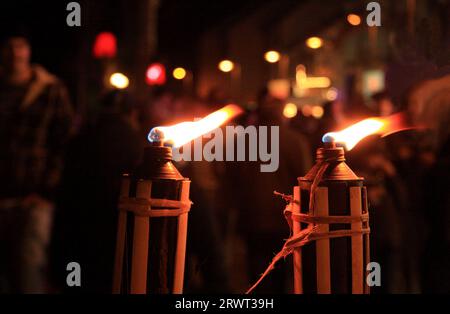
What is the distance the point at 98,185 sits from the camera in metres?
3.25

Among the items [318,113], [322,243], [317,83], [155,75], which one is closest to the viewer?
[322,243]

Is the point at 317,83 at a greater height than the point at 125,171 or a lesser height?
greater

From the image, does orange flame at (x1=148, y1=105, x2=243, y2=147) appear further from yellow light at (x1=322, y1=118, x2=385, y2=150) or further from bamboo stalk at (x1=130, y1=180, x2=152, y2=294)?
yellow light at (x1=322, y1=118, x2=385, y2=150)

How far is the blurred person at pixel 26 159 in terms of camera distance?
4035 mm

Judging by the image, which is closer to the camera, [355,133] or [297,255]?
[297,255]

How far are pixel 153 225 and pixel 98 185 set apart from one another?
1.87m

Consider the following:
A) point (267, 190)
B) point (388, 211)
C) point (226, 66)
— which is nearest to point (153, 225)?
point (267, 190)

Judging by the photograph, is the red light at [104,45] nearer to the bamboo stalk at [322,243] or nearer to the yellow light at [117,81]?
the yellow light at [117,81]

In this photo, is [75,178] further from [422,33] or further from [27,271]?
[422,33]

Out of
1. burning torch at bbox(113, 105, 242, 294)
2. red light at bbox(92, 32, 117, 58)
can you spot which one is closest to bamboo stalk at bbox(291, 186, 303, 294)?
burning torch at bbox(113, 105, 242, 294)

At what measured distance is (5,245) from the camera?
4047mm

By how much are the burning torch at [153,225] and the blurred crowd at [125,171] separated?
1.37 meters

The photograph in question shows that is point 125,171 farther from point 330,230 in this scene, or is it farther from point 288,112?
point 288,112
